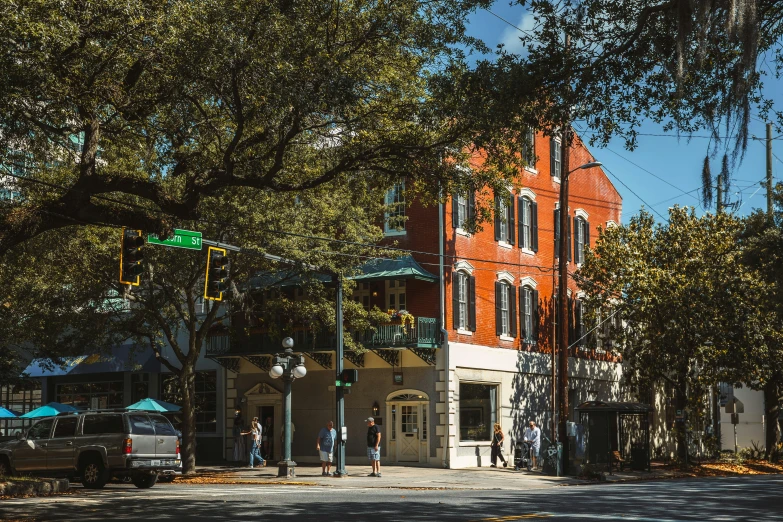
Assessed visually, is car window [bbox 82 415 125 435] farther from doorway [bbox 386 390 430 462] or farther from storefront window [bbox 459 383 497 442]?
storefront window [bbox 459 383 497 442]

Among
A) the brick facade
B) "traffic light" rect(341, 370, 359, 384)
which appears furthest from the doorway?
"traffic light" rect(341, 370, 359, 384)

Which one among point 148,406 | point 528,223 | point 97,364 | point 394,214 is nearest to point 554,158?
point 528,223

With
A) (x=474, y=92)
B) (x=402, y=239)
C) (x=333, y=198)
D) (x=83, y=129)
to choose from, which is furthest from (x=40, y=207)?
(x=402, y=239)

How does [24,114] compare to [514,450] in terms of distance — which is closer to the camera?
[24,114]

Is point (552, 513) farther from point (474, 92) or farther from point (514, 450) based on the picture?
point (514, 450)

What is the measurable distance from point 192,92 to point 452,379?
18729 millimetres

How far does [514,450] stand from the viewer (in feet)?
117

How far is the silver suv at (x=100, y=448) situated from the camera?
77.3 feet

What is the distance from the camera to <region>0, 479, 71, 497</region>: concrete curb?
20266mm

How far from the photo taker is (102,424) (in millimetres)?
24031

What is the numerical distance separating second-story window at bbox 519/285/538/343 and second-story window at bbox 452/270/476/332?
3.43 m

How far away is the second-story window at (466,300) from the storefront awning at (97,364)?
12801 millimetres

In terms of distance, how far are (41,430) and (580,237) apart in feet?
82.2

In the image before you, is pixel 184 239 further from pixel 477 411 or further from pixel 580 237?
pixel 580 237
